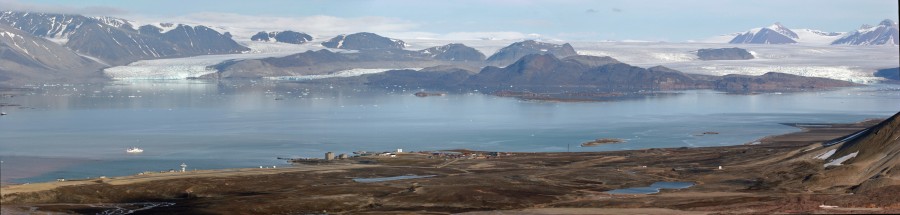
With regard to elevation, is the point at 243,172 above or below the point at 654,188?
above

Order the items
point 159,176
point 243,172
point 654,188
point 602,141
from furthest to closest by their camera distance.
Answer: point 602,141, point 243,172, point 159,176, point 654,188

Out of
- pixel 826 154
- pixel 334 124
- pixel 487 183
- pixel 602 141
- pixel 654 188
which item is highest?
pixel 826 154

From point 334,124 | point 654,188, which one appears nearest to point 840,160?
point 654,188

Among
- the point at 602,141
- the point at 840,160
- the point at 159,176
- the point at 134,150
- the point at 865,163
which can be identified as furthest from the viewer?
the point at 602,141

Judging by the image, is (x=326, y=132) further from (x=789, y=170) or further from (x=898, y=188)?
(x=898, y=188)

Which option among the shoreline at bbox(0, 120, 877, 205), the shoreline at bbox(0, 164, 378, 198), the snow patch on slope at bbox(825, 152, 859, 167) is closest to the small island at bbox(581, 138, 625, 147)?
the shoreline at bbox(0, 120, 877, 205)

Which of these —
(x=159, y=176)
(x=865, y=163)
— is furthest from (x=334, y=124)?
(x=865, y=163)

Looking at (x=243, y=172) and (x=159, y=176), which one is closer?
(x=159, y=176)

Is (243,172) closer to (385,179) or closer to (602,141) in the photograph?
(385,179)

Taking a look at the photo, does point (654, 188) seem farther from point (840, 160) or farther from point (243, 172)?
point (243, 172)
